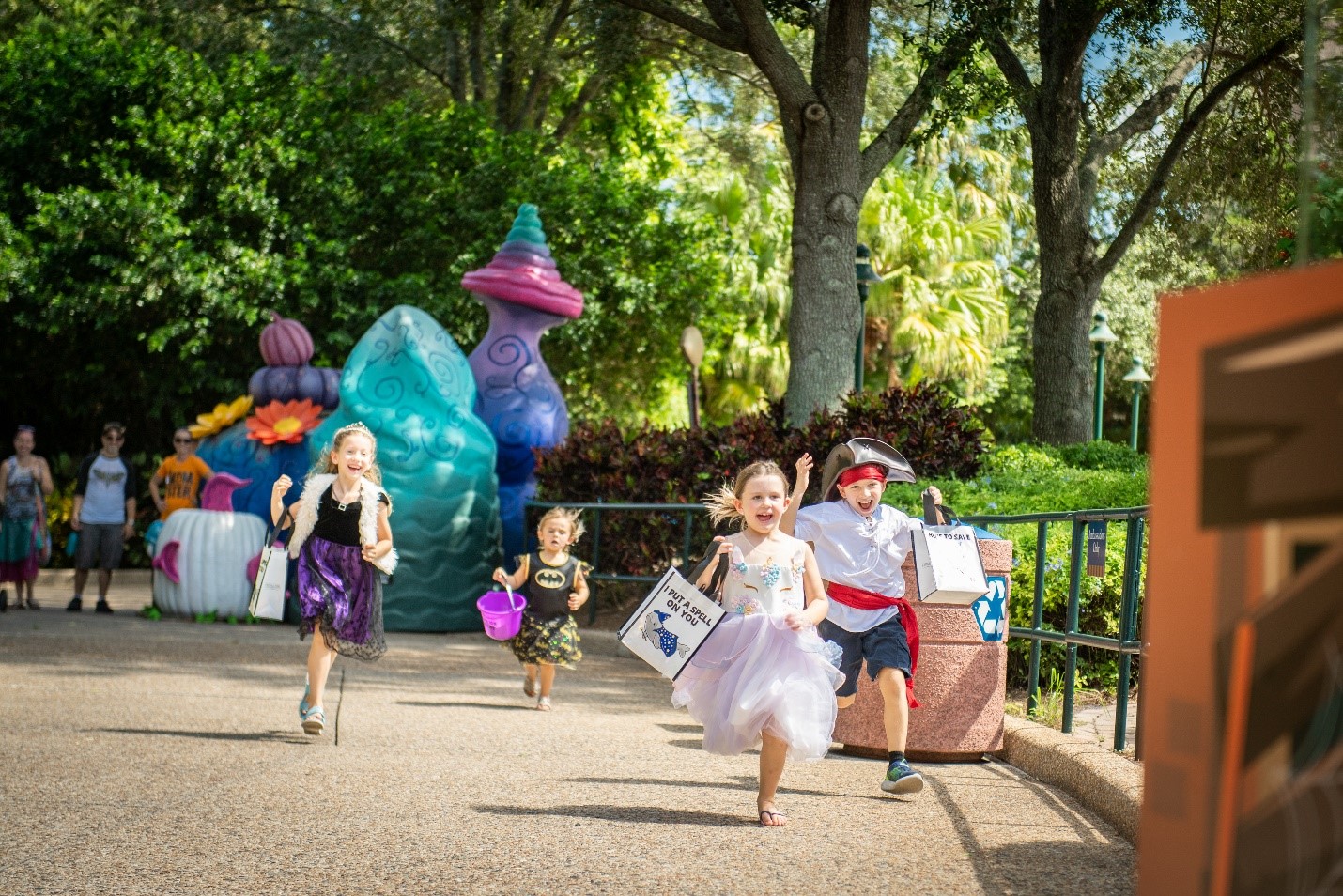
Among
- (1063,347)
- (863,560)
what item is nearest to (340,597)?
(863,560)

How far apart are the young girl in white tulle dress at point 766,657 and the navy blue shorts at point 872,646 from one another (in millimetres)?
457

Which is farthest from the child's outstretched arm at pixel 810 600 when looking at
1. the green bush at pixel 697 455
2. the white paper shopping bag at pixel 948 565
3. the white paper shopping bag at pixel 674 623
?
the green bush at pixel 697 455

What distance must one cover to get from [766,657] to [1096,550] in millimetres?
1935

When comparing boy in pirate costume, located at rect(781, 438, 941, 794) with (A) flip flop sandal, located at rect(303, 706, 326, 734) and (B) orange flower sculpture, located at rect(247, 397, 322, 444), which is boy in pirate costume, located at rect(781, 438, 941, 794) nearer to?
(A) flip flop sandal, located at rect(303, 706, 326, 734)

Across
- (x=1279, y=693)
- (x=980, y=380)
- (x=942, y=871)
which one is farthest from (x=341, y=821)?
(x=980, y=380)

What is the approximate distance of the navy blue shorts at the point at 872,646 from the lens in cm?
653

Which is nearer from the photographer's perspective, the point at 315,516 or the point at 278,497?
the point at 278,497

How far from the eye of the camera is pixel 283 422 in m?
15.2

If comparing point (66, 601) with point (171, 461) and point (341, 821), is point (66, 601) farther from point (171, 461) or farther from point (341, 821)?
→ point (341, 821)

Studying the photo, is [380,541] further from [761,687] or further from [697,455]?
[697,455]

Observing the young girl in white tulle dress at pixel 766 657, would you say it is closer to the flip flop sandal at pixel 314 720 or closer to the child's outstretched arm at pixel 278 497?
the flip flop sandal at pixel 314 720

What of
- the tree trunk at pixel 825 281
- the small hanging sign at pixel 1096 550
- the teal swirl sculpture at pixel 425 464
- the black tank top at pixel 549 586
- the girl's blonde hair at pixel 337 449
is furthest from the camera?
the teal swirl sculpture at pixel 425 464

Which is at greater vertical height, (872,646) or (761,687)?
(872,646)

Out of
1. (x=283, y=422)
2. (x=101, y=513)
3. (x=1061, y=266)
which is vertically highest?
(x=1061, y=266)
